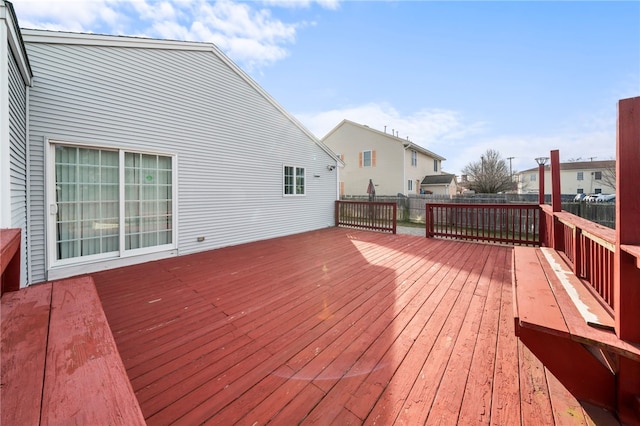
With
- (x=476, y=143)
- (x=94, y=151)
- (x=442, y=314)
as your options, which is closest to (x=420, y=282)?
(x=442, y=314)

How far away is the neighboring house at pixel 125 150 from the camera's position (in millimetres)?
3453

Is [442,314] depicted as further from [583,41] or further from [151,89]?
[583,41]

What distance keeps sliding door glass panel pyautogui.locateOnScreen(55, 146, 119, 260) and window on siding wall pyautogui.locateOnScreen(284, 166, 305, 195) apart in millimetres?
4079

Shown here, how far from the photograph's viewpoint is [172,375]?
1.70 metres

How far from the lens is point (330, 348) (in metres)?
1.98

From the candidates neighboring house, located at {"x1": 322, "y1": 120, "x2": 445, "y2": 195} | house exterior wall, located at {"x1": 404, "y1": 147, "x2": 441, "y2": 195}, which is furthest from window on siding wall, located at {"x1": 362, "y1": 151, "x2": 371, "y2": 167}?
house exterior wall, located at {"x1": 404, "y1": 147, "x2": 441, "y2": 195}

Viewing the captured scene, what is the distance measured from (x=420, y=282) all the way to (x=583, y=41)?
280 inches

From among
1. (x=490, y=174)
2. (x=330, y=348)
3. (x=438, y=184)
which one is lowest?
(x=330, y=348)

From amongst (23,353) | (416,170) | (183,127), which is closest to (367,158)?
(416,170)

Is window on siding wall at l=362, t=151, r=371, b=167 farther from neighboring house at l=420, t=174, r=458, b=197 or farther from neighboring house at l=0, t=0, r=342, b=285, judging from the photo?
neighboring house at l=0, t=0, r=342, b=285

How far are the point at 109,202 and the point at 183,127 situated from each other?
2.00 meters

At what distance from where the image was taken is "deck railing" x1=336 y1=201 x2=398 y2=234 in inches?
300

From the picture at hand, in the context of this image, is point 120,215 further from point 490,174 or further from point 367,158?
point 490,174

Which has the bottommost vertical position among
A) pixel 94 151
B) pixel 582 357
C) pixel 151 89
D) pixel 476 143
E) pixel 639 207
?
pixel 582 357
